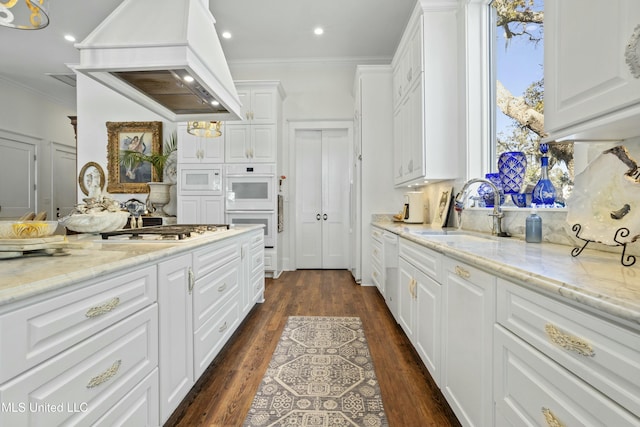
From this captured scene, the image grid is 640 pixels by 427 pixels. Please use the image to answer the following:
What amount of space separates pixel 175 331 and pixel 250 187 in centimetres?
319

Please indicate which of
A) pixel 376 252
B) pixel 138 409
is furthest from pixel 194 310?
pixel 376 252

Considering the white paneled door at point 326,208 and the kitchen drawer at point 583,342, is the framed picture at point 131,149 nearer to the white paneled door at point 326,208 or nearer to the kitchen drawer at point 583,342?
the white paneled door at point 326,208

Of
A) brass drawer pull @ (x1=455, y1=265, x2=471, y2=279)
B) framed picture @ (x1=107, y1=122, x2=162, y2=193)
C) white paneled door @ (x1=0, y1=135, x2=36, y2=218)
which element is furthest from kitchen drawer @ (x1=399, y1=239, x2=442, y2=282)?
white paneled door @ (x1=0, y1=135, x2=36, y2=218)

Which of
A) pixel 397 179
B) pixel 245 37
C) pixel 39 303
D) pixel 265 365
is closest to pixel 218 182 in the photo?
pixel 245 37

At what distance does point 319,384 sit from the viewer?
6.05 feet

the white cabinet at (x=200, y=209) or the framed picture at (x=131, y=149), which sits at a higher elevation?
the framed picture at (x=131, y=149)

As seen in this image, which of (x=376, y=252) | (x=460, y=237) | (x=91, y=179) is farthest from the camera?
(x=91, y=179)

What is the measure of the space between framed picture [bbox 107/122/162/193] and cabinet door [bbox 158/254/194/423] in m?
4.19

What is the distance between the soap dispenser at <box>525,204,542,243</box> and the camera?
1646 millimetres

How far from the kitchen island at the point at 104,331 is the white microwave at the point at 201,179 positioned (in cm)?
282

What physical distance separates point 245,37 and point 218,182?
2.12 metres

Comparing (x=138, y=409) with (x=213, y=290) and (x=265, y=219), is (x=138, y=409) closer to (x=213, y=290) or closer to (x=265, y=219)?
(x=213, y=290)

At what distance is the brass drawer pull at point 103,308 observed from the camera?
957 mm

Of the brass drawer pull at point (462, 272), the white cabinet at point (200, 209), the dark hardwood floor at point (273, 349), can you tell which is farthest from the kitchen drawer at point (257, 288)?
the brass drawer pull at point (462, 272)
